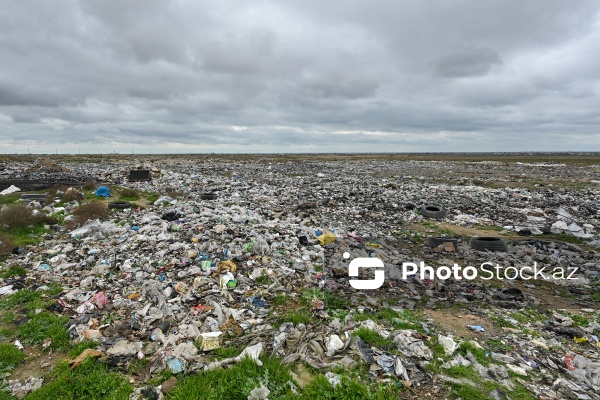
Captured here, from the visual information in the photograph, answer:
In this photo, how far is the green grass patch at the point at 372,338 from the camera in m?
3.70

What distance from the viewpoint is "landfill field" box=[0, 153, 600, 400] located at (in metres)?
3.27

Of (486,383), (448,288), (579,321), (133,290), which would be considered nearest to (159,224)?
(133,290)

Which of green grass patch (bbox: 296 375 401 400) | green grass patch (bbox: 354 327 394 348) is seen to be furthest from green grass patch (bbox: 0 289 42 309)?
green grass patch (bbox: 354 327 394 348)

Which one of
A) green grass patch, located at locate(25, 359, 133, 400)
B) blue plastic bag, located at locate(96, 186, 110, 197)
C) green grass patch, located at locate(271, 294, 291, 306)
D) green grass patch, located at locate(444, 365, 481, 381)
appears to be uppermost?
blue plastic bag, located at locate(96, 186, 110, 197)

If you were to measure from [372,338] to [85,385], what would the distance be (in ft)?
10.3

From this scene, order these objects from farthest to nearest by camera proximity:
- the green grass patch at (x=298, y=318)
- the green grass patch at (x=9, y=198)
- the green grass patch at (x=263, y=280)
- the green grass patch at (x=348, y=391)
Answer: the green grass patch at (x=9, y=198) < the green grass patch at (x=263, y=280) < the green grass patch at (x=298, y=318) < the green grass patch at (x=348, y=391)

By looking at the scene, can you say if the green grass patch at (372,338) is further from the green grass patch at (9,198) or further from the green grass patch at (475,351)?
the green grass patch at (9,198)

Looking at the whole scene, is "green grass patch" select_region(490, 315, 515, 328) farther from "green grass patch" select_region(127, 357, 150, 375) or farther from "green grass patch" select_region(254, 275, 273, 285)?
"green grass patch" select_region(127, 357, 150, 375)

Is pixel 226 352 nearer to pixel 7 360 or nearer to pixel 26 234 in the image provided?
pixel 7 360

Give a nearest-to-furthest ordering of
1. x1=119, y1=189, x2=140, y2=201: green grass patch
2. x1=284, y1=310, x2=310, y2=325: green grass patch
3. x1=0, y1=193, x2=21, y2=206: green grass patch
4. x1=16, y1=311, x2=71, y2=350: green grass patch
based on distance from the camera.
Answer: x1=16, y1=311, x2=71, y2=350: green grass patch < x1=284, y1=310, x2=310, y2=325: green grass patch < x1=0, y1=193, x2=21, y2=206: green grass patch < x1=119, y1=189, x2=140, y2=201: green grass patch

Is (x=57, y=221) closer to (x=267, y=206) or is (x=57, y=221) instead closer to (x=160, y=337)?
(x=267, y=206)

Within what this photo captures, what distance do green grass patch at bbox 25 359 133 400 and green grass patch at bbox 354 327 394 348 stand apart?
2.57m

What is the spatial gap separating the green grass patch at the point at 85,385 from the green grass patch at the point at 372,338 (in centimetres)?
257

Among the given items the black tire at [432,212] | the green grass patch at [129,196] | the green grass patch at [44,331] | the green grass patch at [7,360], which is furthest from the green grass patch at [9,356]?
the black tire at [432,212]
